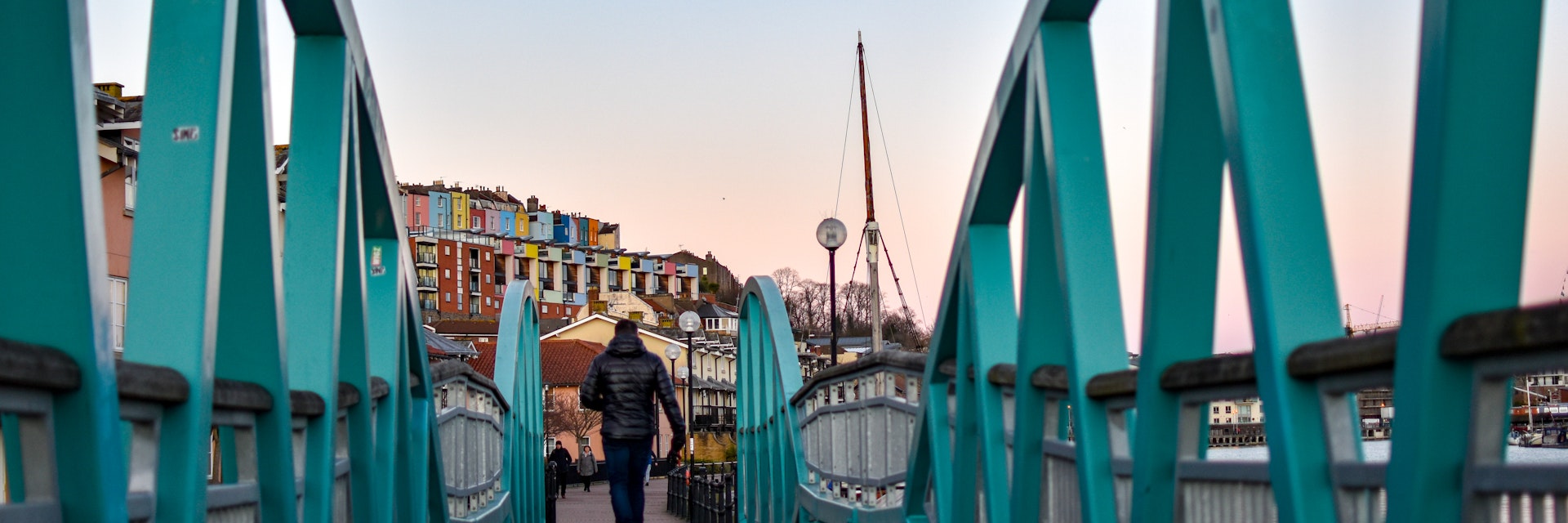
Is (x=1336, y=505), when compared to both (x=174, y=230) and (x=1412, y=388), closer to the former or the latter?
(x=1412, y=388)

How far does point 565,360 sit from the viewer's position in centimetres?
9556

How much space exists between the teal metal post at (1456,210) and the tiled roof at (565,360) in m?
89.0

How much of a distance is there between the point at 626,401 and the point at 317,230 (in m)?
4.88

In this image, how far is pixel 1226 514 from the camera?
12.0ft

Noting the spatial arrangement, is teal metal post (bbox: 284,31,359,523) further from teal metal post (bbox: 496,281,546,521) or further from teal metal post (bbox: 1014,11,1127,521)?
teal metal post (bbox: 496,281,546,521)

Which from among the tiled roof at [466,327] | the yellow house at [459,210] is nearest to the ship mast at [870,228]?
the tiled roof at [466,327]

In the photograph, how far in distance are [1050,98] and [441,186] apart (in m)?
142

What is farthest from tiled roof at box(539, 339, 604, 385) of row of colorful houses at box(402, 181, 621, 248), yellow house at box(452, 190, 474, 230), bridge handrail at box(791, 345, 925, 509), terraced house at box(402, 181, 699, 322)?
bridge handrail at box(791, 345, 925, 509)

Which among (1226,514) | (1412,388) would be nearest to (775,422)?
(1226,514)

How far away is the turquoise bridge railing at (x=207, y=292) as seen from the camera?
2.83 meters

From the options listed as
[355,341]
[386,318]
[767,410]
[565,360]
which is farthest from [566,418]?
[355,341]

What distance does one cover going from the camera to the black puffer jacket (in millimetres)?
10094

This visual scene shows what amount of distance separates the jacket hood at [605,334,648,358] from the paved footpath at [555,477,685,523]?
7.25m

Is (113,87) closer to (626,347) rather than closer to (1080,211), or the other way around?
(626,347)
